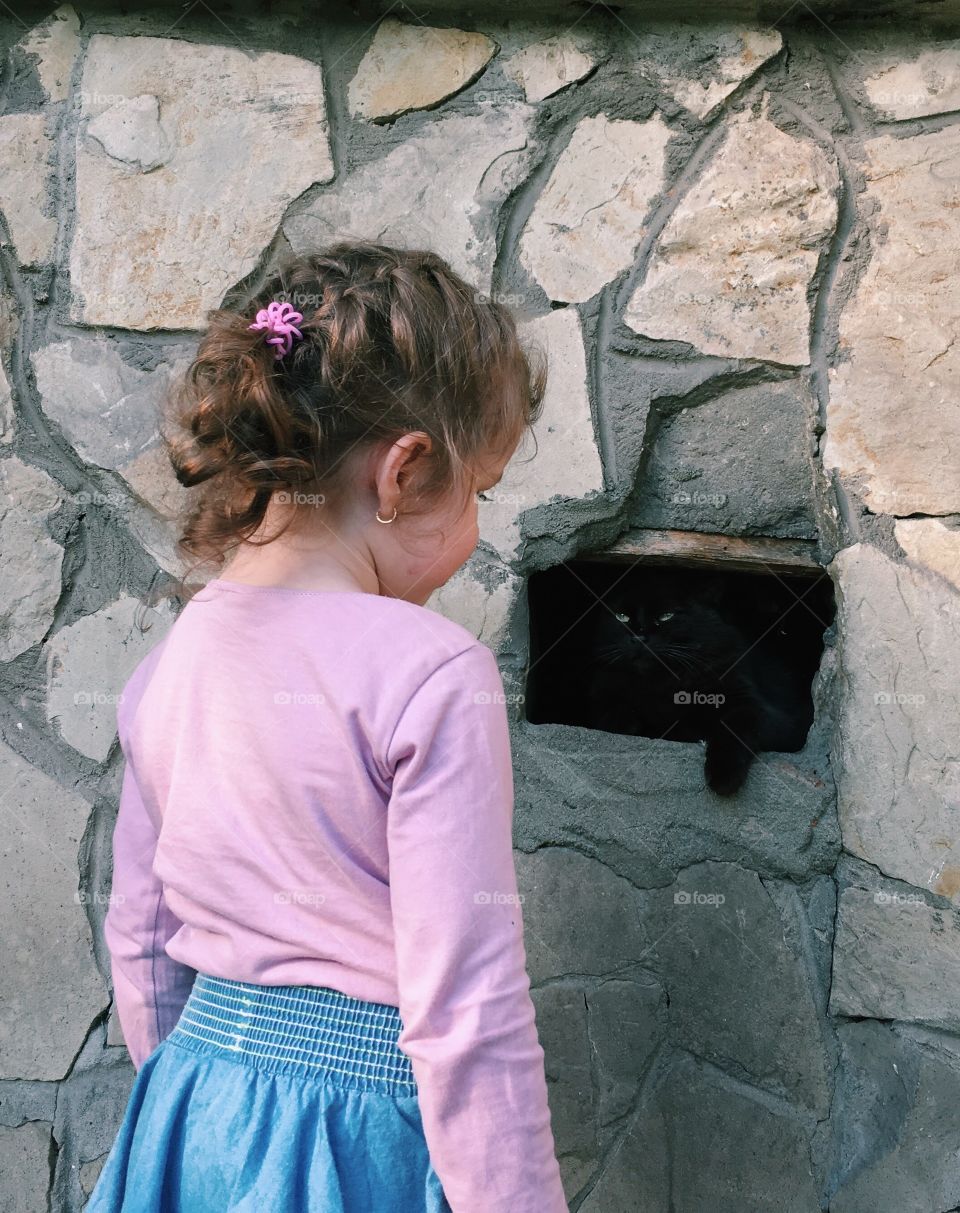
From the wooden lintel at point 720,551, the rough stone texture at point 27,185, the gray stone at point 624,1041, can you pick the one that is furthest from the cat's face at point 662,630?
the rough stone texture at point 27,185

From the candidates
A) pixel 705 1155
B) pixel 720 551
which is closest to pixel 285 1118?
pixel 705 1155

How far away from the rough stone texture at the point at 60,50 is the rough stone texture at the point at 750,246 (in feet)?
2.82

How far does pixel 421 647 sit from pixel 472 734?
0.26 feet

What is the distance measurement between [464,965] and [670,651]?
1.20 metres

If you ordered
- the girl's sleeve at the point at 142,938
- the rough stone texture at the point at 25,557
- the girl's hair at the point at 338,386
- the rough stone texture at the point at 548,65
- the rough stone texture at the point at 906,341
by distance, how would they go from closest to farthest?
the girl's hair at the point at 338,386 → the girl's sleeve at the point at 142,938 → the rough stone texture at the point at 906,341 → the rough stone texture at the point at 548,65 → the rough stone texture at the point at 25,557

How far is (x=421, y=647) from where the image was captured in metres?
0.86

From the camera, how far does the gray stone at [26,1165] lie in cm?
163

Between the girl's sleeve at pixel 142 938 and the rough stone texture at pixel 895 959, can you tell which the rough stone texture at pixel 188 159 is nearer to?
the girl's sleeve at pixel 142 938

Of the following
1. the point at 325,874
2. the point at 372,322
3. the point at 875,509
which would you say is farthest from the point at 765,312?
the point at 325,874

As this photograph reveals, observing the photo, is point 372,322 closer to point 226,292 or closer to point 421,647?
point 421,647

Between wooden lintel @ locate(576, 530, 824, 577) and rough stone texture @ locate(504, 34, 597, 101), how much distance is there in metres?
0.60

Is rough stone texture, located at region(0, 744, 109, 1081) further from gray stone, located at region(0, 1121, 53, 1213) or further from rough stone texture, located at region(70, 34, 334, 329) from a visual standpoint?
rough stone texture, located at region(70, 34, 334, 329)

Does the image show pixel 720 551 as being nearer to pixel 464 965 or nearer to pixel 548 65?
pixel 548 65

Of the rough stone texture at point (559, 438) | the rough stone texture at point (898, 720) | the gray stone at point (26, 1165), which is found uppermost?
the rough stone texture at point (559, 438)
